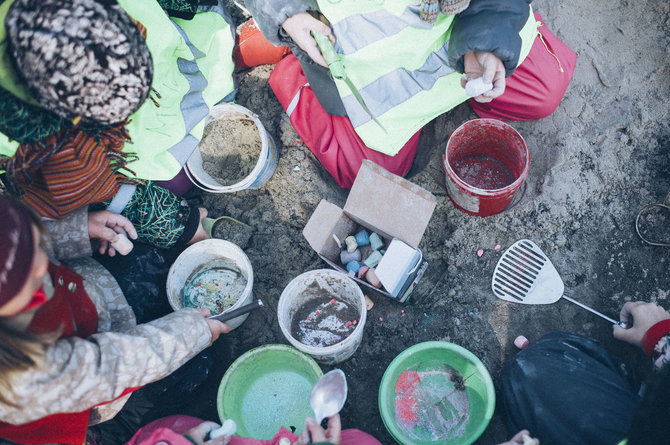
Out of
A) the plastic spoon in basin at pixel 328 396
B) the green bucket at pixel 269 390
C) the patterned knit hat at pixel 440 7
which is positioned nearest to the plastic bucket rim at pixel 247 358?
the green bucket at pixel 269 390

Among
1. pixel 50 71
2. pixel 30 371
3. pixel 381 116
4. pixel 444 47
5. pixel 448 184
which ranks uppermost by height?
pixel 50 71

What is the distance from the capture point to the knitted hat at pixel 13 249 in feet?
3.27

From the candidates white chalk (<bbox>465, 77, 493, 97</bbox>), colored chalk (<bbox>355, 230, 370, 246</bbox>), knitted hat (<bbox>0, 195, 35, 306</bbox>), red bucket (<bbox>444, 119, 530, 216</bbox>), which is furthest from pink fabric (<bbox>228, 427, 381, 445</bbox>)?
white chalk (<bbox>465, 77, 493, 97</bbox>)

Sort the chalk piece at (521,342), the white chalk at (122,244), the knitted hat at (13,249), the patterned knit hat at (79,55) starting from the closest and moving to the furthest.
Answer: the knitted hat at (13,249), the patterned knit hat at (79,55), the white chalk at (122,244), the chalk piece at (521,342)

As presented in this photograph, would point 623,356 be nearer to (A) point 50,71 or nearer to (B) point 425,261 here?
(B) point 425,261

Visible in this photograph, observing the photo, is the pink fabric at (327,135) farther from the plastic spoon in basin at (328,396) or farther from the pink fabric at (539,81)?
the plastic spoon in basin at (328,396)

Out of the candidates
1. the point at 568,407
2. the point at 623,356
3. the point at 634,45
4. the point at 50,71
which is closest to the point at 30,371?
the point at 50,71

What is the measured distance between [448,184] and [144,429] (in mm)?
1507

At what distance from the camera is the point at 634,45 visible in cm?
197

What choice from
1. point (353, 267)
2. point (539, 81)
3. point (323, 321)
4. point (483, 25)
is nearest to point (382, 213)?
point (353, 267)

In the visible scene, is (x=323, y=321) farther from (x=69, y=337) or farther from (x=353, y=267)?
(x=69, y=337)

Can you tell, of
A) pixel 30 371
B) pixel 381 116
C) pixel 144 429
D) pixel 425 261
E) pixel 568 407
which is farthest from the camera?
pixel 425 261

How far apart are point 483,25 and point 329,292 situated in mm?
1189

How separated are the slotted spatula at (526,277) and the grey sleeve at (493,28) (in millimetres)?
804
